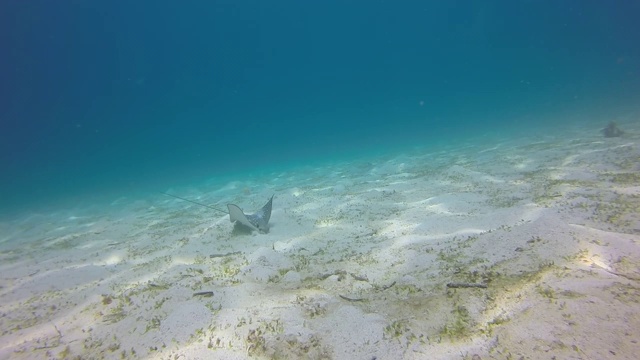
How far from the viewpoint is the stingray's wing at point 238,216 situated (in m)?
6.05

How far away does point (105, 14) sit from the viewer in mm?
64625

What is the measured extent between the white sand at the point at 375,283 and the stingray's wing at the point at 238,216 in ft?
1.04

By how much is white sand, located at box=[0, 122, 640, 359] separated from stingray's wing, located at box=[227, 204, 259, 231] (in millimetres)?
317

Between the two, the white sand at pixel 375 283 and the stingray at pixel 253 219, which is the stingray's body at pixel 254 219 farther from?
the white sand at pixel 375 283

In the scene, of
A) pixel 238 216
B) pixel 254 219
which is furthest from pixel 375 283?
pixel 254 219

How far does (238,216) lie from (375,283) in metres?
3.56

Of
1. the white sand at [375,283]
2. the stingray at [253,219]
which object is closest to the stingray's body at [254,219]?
Answer: the stingray at [253,219]

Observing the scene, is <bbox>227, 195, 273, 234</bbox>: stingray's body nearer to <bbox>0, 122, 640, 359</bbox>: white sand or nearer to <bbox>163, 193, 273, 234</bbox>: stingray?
<bbox>163, 193, 273, 234</bbox>: stingray

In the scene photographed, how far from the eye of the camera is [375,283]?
3670 mm

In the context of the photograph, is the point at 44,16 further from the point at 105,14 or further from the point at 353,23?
the point at 353,23

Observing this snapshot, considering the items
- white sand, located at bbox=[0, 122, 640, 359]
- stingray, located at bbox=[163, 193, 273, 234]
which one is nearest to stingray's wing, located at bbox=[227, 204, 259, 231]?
stingray, located at bbox=[163, 193, 273, 234]

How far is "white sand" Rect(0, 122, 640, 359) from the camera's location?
245 centimetres

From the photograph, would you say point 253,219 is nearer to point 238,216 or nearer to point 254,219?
point 254,219

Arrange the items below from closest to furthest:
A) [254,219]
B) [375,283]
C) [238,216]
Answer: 1. [375,283]
2. [238,216]
3. [254,219]
